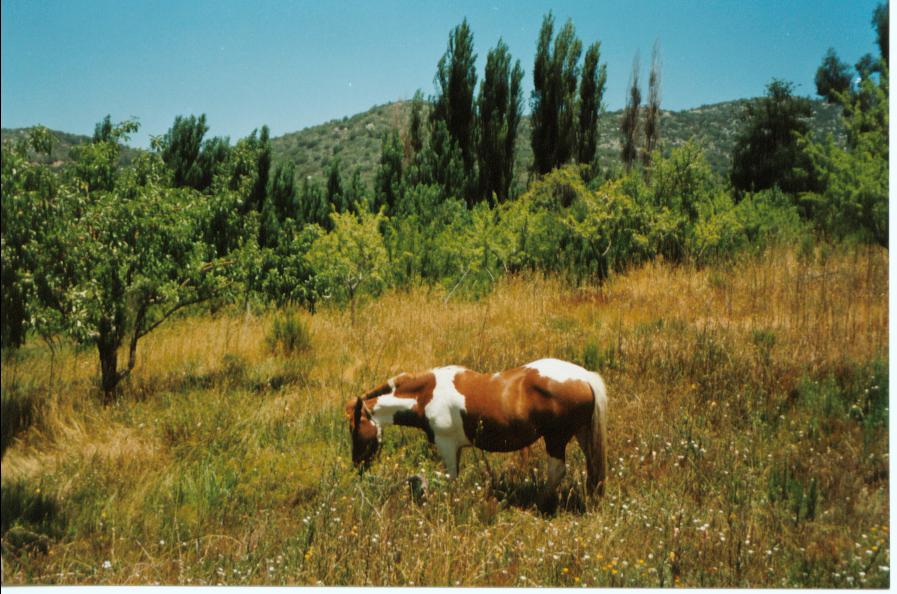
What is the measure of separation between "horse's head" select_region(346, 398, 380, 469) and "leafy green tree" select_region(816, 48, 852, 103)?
10.7ft

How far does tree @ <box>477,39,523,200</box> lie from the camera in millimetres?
4004

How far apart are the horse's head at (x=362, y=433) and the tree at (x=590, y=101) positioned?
242 centimetres

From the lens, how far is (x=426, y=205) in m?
4.98

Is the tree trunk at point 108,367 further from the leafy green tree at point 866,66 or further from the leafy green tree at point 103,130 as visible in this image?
the leafy green tree at point 866,66

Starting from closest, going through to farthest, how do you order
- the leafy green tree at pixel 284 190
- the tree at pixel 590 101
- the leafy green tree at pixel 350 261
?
1. the tree at pixel 590 101
2. the leafy green tree at pixel 350 261
3. the leafy green tree at pixel 284 190

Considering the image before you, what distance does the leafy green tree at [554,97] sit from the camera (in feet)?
12.5

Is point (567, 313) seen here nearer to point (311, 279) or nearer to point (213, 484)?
point (311, 279)

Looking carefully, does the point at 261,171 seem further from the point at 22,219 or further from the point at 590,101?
the point at 590,101

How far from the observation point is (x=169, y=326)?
13.2 feet

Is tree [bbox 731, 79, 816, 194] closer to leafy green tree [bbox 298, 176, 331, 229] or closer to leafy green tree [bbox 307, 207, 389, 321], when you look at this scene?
leafy green tree [bbox 307, 207, 389, 321]

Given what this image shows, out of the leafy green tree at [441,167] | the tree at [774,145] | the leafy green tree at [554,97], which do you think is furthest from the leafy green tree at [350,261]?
the tree at [774,145]

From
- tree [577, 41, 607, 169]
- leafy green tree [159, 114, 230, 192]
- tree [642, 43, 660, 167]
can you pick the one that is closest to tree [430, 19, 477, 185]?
tree [577, 41, 607, 169]

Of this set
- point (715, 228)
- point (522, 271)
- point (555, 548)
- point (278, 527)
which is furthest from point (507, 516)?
point (715, 228)

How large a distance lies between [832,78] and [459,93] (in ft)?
7.49
